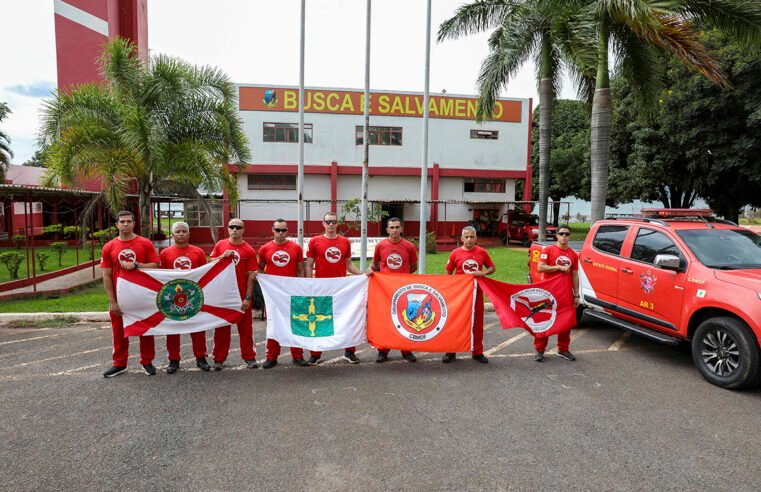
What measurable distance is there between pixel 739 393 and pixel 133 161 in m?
12.9

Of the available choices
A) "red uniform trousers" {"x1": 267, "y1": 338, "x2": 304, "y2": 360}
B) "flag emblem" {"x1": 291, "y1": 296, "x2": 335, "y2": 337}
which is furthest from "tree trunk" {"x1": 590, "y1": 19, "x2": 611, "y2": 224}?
"red uniform trousers" {"x1": 267, "y1": 338, "x2": 304, "y2": 360}

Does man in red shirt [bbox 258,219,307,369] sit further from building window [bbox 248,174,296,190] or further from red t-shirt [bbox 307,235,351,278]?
building window [bbox 248,174,296,190]

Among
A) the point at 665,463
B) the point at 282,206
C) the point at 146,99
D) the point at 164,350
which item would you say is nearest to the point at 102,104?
the point at 146,99

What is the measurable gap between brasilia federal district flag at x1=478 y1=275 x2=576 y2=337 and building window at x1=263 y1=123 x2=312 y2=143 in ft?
77.2

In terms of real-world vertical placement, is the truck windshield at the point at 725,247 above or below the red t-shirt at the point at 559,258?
above

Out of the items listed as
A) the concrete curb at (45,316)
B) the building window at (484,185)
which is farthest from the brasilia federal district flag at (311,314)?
the building window at (484,185)

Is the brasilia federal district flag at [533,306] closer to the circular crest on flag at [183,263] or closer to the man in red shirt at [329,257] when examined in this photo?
the man in red shirt at [329,257]

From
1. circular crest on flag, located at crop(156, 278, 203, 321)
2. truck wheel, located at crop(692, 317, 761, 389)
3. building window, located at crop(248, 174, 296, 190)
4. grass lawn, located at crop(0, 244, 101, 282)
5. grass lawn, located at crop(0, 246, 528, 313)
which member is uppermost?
building window, located at crop(248, 174, 296, 190)

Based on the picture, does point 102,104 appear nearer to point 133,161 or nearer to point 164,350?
point 133,161

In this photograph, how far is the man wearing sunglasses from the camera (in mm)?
5969

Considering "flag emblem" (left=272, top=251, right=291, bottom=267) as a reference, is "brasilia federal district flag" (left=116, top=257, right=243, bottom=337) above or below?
below

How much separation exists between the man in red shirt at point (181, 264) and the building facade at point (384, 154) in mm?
21011

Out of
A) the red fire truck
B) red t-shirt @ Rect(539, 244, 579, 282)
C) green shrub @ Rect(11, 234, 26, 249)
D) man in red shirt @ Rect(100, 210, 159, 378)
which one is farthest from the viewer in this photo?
green shrub @ Rect(11, 234, 26, 249)

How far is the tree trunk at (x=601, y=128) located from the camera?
11.1 meters
